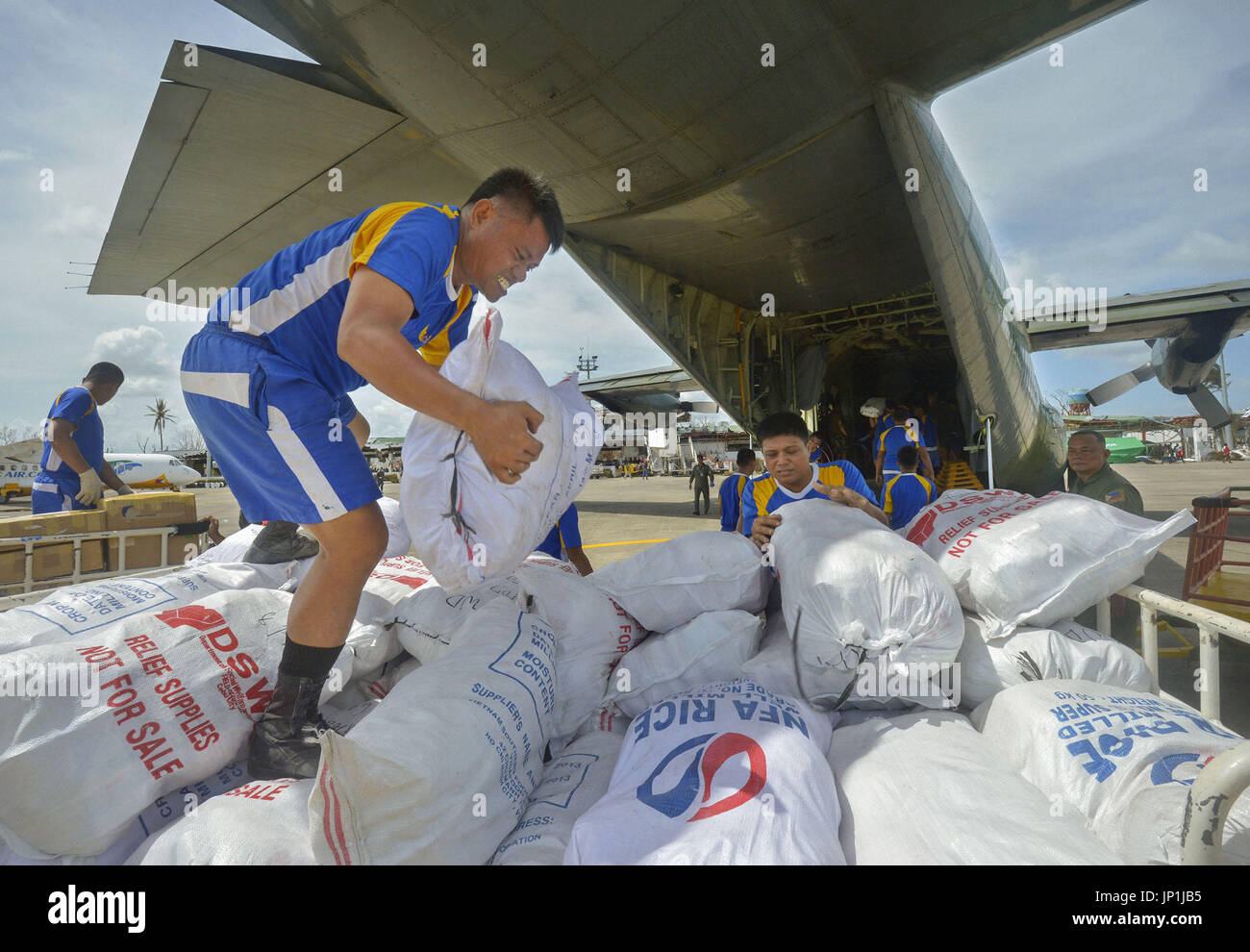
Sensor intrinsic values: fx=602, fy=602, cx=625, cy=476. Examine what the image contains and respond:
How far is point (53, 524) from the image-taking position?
111 inches

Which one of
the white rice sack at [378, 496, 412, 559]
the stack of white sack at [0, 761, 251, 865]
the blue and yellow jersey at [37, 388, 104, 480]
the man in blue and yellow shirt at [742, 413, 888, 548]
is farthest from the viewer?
the blue and yellow jersey at [37, 388, 104, 480]

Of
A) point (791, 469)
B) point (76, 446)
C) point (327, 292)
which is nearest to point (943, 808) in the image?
point (327, 292)

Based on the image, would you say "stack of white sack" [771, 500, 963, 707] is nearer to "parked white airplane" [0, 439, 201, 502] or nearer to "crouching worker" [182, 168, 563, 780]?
"crouching worker" [182, 168, 563, 780]

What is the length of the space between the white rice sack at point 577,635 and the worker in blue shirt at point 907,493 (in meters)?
2.83

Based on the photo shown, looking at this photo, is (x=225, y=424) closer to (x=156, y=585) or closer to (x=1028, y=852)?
(x=156, y=585)

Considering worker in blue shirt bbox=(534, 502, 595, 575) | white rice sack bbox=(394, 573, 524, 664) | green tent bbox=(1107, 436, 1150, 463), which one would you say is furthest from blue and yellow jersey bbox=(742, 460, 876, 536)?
green tent bbox=(1107, 436, 1150, 463)

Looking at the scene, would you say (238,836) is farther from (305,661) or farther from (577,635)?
(577,635)

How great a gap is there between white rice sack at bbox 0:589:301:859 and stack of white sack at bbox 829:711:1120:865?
51.4 inches

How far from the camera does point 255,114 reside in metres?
3.63

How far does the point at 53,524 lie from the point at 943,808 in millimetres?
3712

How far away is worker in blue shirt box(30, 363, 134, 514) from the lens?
127 inches

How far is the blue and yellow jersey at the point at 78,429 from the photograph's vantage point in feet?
10.6

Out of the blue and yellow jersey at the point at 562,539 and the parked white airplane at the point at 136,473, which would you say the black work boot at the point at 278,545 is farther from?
the parked white airplane at the point at 136,473
